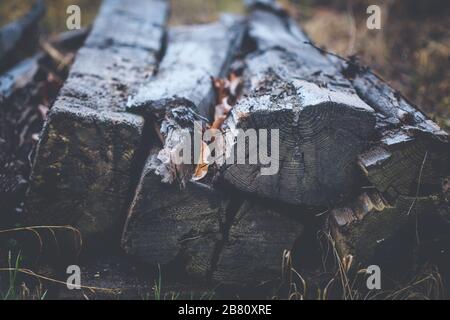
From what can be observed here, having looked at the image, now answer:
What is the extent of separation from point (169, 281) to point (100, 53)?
163 cm

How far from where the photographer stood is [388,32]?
190 inches

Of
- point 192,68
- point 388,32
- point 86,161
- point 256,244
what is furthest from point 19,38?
point 388,32

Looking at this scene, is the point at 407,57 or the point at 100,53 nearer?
the point at 100,53

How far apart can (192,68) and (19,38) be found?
5.50 feet

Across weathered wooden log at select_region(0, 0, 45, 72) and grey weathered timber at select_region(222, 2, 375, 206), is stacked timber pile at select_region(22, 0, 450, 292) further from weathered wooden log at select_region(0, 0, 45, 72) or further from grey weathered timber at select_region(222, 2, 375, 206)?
weathered wooden log at select_region(0, 0, 45, 72)

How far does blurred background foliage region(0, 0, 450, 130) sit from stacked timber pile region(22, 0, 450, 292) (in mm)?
1644

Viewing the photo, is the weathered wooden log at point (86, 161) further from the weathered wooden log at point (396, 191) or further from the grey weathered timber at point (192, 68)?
the weathered wooden log at point (396, 191)

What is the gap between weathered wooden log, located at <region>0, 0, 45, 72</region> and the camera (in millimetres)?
3264

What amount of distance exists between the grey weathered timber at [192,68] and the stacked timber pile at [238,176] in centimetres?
2

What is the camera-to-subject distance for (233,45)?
10.8 feet

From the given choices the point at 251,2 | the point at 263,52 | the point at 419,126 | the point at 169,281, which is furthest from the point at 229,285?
the point at 251,2

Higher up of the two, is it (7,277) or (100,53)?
(100,53)

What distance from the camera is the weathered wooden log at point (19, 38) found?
3264 mm
